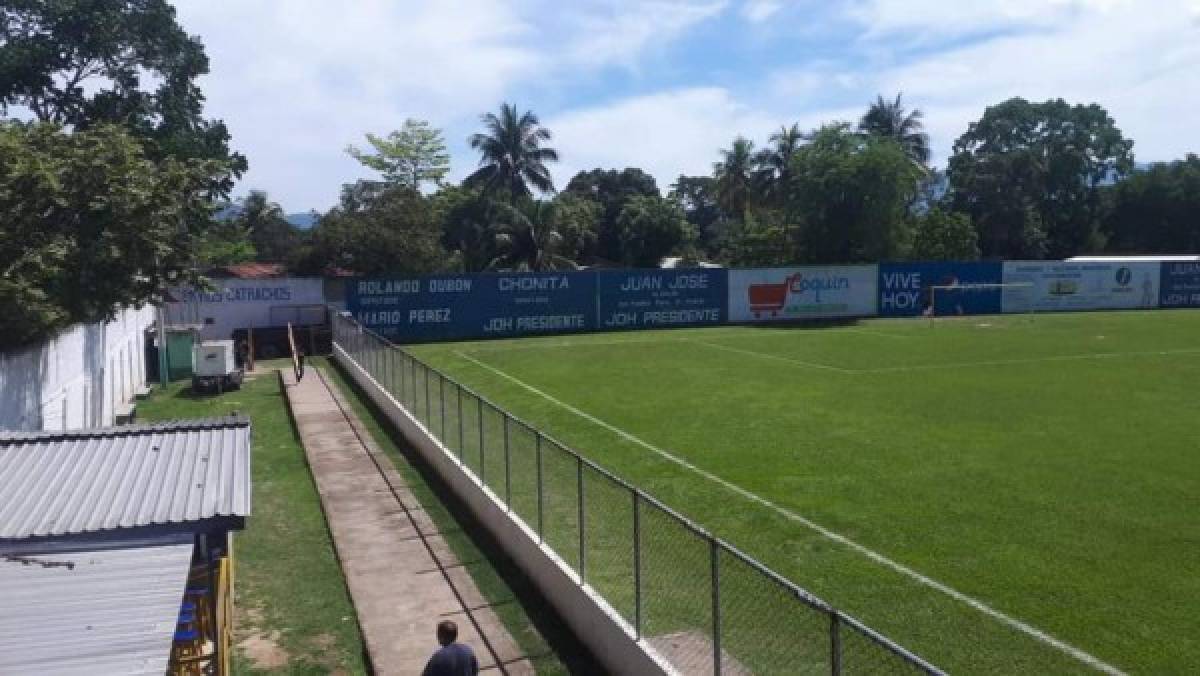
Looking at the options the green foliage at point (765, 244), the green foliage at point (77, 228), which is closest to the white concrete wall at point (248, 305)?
the green foliage at point (77, 228)

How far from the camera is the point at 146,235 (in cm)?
1709

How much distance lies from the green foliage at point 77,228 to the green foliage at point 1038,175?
75.8 meters

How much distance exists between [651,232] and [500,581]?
64.2 meters

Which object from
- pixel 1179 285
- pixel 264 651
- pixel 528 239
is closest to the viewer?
pixel 264 651

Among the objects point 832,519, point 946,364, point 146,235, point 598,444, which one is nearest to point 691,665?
point 832,519

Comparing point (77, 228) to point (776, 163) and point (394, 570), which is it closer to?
point (394, 570)

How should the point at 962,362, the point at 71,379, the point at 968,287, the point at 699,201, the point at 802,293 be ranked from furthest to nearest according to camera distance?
the point at 699,201 → the point at 968,287 → the point at 802,293 → the point at 962,362 → the point at 71,379

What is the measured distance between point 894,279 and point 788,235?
1252 centimetres

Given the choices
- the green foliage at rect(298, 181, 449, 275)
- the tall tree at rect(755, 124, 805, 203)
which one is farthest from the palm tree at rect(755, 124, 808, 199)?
the green foliage at rect(298, 181, 449, 275)

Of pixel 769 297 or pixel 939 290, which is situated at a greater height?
pixel 939 290

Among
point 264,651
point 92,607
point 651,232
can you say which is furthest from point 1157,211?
point 92,607

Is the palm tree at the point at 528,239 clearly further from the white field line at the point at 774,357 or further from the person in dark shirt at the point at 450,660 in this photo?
the person in dark shirt at the point at 450,660

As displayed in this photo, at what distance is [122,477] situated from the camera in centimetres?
866

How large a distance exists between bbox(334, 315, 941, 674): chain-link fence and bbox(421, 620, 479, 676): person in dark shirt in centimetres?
162
